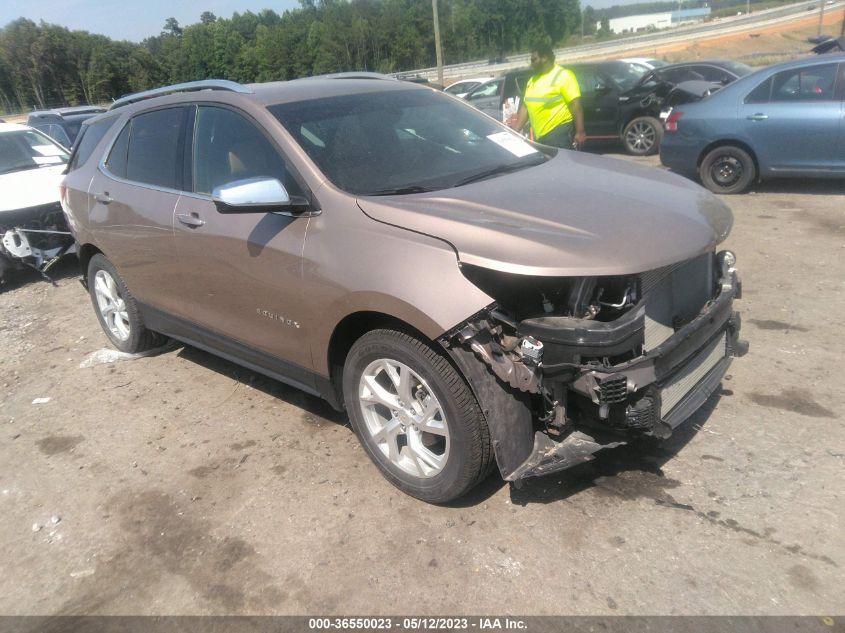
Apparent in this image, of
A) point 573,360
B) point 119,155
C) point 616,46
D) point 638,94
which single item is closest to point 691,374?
point 573,360

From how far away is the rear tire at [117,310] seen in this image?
495 centimetres

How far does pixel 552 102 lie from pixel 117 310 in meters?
4.54

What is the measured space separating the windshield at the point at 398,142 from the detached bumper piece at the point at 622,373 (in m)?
1.11

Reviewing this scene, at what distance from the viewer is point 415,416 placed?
3.05 m

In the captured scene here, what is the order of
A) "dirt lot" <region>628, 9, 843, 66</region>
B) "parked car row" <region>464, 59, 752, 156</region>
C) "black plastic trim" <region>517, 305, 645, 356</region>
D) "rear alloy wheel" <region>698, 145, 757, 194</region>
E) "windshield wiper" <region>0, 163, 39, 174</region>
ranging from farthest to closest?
"dirt lot" <region>628, 9, 843, 66</region> → "parked car row" <region>464, 59, 752, 156</region> → "rear alloy wheel" <region>698, 145, 757, 194</region> → "windshield wiper" <region>0, 163, 39, 174</region> → "black plastic trim" <region>517, 305, 645, 356</region>

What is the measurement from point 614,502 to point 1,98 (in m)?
74.2

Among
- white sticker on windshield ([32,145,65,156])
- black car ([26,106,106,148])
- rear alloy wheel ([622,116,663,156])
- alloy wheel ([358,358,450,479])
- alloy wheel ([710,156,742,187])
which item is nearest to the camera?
alloy wheel ([358,358,450,479])

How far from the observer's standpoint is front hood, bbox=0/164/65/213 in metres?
7.44

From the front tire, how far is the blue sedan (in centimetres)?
671

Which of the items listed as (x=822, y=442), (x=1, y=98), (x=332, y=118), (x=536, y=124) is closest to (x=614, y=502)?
(x=822, y=442)

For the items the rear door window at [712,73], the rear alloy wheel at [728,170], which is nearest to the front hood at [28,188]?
the rear alloy wheel at [728,170]

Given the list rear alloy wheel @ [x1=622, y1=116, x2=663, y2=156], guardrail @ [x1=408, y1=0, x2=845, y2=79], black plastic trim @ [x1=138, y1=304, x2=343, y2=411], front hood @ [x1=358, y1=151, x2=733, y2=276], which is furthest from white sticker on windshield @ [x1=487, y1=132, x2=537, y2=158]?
guardrail @ [x1=408, y1=0, x2=845, y2=79]

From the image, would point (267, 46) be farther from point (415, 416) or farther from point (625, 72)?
point (415, 416)

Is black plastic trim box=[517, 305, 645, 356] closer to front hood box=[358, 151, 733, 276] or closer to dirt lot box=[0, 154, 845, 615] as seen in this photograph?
front hood box=[358, 151, 733, 276]
